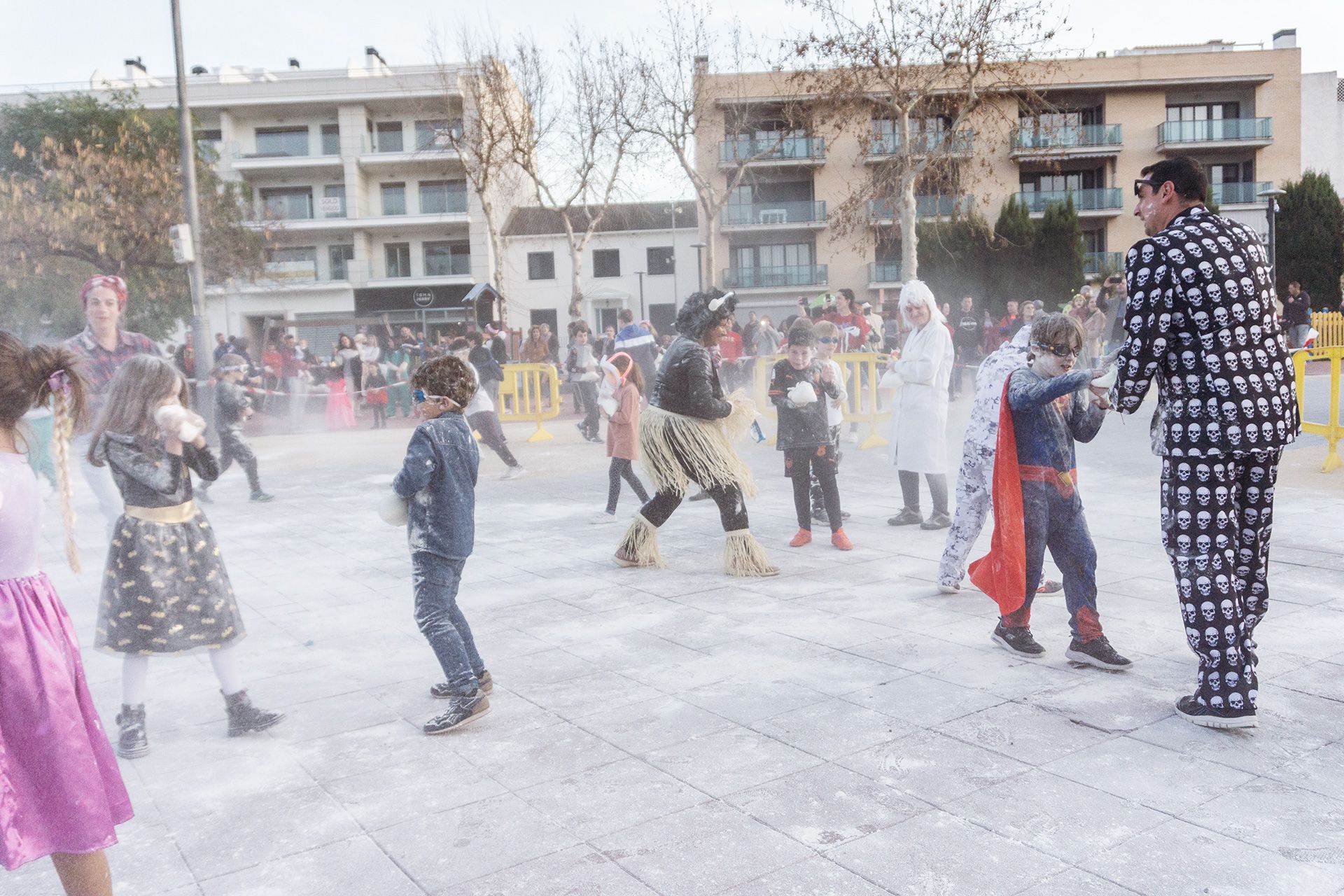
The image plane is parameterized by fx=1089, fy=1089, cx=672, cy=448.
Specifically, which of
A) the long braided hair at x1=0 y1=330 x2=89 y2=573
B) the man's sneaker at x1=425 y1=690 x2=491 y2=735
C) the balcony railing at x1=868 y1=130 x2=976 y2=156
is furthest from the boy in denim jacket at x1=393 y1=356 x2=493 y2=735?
the balcony railing at x1=868 y1=130 x2=976 y2=156

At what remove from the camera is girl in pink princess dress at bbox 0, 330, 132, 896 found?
2480mm

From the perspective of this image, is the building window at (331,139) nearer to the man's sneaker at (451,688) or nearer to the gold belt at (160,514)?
the gold belt at (160,514)

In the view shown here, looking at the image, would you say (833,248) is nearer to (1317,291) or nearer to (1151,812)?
(1317,291)

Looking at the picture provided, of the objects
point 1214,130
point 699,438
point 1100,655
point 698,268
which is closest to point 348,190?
point 698,268

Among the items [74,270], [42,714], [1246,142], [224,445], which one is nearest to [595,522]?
[224,445]

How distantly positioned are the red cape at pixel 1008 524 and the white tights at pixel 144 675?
305cm

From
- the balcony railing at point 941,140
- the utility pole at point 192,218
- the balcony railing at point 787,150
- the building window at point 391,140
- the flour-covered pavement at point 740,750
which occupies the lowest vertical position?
the flour-covered pavement at point 740,750

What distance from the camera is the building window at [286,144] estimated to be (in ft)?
149

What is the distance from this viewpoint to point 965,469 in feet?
17.8

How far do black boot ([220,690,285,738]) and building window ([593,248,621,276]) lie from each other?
43.6 m

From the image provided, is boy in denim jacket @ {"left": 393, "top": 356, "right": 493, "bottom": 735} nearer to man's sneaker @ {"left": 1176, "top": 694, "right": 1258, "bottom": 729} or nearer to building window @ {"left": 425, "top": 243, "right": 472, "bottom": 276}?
man's sneaker @ {"left": 1176, "top": 694, "right": 1258, "bottom": 729}

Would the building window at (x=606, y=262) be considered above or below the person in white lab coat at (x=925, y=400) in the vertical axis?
above

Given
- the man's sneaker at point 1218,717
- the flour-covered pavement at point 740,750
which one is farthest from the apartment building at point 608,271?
the man's sneaker at point 1218,717

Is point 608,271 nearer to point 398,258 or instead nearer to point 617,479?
point 398,258
